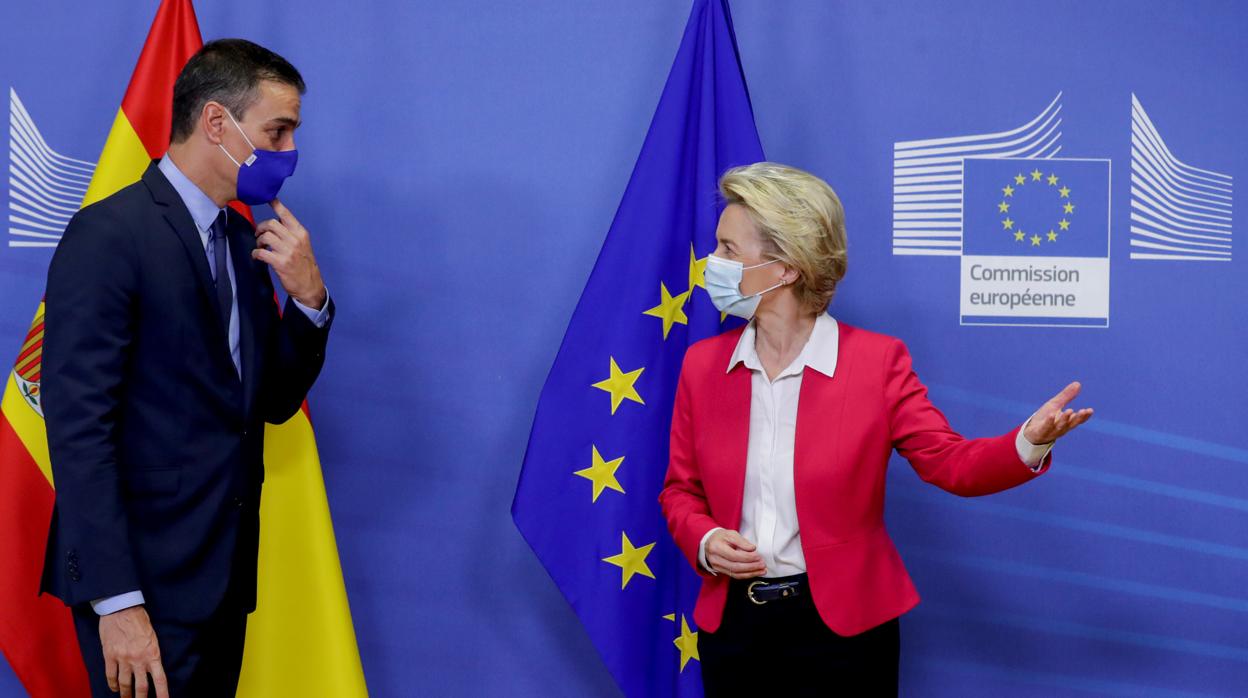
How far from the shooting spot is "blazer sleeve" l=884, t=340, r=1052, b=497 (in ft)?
5.64

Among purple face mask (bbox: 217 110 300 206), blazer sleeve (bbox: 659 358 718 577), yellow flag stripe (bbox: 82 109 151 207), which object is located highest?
yellow flag stripe (bbox: 82 109 151 207)

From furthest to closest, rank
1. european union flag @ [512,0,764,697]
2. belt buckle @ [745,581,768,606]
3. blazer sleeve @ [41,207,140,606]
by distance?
european union flag @ [512,0,764,697]
belt buckle @ [745,581,768,606]
blazer sleeve @ [41,207,140,606]

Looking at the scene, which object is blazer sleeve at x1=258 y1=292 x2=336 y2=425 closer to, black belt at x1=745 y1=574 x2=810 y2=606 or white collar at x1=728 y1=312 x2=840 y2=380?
white collar at x1=728 y1=312 x2=840 y2=380

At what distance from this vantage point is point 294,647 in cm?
247

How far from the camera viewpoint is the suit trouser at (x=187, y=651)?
5.61 ft

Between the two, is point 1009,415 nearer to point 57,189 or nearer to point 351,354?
point 351,354

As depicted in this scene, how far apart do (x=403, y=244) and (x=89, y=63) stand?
863 millimetres

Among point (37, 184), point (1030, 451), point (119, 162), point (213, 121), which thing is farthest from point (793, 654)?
point (37, 184)

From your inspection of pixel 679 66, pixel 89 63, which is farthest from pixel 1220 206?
pixel 89 63

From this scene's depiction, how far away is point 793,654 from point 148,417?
43.1 inches

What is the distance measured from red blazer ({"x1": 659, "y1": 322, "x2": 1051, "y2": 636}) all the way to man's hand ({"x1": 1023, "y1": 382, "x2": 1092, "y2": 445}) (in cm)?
→ 5

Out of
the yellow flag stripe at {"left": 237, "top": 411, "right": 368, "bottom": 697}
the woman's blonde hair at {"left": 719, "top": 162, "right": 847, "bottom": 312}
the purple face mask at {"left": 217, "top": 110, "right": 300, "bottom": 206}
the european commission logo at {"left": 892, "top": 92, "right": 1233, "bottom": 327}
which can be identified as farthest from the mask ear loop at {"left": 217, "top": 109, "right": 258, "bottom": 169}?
the european commission logo at {"left": 892, "top": 92, "right": 1233, "bottom": 327}

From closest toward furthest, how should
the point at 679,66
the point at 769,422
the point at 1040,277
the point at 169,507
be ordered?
1. the point at 169,507
2. the point at 769,422
3. the point at 679,66
4. the point at 1040,277

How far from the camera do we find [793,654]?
1811 mm
